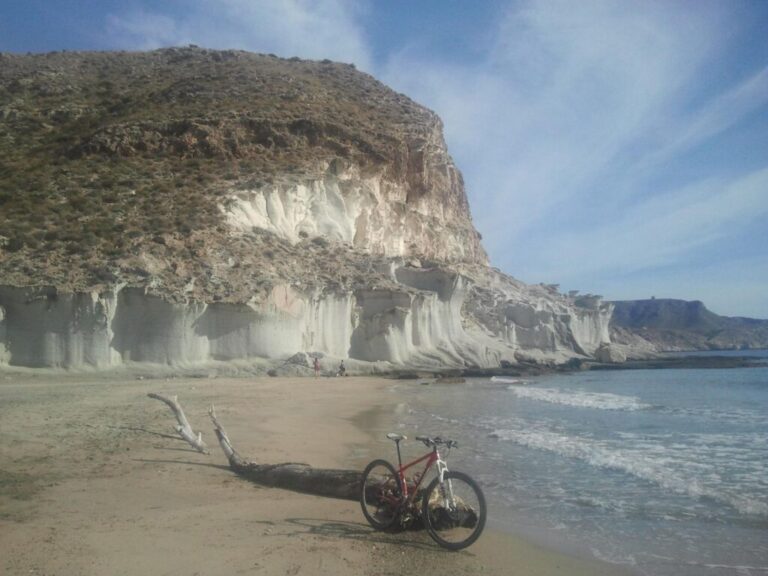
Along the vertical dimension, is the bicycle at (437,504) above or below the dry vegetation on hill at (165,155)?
below

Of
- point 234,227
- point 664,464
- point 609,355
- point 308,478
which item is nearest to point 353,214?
point 234,227

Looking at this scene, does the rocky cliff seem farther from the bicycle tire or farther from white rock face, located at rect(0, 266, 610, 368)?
the bicycle tire

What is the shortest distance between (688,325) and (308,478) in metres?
190

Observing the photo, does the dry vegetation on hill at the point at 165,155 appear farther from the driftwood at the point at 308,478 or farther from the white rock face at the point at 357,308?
the driftwood at the point at 308,478

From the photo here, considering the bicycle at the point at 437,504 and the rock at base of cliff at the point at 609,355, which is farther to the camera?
the rock at base of cliff at the point at 609,355

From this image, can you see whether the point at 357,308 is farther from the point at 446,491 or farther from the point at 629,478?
the point at 446,491

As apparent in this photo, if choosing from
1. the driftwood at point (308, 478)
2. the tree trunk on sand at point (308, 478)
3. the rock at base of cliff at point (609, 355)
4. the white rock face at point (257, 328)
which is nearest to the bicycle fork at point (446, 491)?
the driftwood at point (308, 478)

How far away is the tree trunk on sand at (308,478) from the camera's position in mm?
6473

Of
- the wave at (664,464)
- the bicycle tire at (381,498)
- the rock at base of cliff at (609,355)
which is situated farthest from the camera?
the rock at base of cliff at (609,355)

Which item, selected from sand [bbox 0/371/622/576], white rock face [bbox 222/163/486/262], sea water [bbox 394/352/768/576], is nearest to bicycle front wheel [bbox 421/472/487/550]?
sand [bbox 0/371/622/576]

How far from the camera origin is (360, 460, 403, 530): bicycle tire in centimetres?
532

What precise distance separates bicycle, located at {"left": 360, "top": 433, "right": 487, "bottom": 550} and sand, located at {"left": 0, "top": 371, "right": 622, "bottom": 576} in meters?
0.14

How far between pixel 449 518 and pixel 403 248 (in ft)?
151

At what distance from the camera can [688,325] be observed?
561 feet
